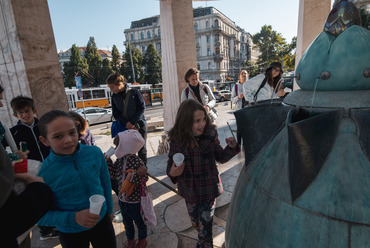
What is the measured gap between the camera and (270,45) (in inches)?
1816

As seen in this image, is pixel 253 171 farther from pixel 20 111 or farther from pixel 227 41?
pixel 227 41

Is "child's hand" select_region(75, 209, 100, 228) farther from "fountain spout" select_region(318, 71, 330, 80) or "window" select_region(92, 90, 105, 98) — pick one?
"window" select_region(92, 90, 105, 98)

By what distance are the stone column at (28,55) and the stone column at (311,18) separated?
553 centimetres

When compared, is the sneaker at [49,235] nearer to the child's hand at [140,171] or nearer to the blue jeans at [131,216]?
the blue jeans at [131,216]

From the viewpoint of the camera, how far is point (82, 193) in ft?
5.34

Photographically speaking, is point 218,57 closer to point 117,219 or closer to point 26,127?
point 117,219

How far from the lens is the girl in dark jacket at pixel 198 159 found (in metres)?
1.98

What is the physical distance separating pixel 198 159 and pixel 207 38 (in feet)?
205

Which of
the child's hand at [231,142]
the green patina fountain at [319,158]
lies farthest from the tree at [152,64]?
the green patina fountain at [319,158]

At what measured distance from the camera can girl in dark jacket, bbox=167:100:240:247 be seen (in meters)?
1.98

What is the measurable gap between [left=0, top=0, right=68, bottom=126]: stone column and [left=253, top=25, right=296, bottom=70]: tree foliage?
4494 centimetres

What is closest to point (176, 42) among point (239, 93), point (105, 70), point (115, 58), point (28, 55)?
point (239, 93)

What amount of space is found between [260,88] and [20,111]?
3.59m

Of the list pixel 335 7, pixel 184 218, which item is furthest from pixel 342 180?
pixel 184 218
